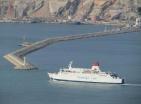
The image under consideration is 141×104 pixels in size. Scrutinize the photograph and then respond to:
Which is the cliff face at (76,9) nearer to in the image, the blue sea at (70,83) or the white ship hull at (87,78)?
the blue sea at (70,83)

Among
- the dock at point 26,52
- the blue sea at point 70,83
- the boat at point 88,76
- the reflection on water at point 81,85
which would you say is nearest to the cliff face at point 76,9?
Answer: the dock at point 26,52

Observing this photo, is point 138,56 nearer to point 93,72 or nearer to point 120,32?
point 93,72

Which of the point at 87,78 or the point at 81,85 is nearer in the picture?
the point at 81,85

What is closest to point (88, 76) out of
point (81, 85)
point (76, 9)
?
point (81, 85)

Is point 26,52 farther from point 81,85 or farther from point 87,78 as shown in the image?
point 81,85

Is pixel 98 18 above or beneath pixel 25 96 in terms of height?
beneath

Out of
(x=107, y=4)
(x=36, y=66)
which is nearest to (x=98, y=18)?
(x=107, y=4)
